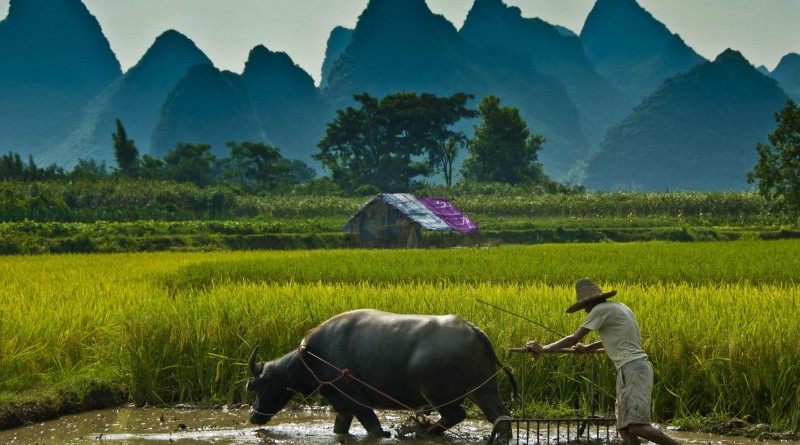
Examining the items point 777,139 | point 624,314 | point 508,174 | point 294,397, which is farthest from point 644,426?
point 508,174

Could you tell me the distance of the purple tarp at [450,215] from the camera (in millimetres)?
34438

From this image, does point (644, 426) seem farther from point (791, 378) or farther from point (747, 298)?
point (747, 298)

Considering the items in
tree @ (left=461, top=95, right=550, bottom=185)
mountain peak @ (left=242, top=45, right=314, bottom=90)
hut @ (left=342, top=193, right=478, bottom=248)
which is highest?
mountain peak @ (left=242, top=45, right=314, bottom=90)

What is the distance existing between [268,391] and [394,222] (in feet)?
91.2

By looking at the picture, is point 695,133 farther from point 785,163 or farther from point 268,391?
point 268,391

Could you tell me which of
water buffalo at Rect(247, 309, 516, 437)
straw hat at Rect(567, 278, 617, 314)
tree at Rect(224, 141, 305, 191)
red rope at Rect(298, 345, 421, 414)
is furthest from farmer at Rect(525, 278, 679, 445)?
tree at Rect(224, 141, 305, 191)

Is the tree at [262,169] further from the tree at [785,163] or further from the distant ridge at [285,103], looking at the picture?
the distant ridge at [285,103]

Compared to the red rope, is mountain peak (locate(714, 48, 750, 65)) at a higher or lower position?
higher

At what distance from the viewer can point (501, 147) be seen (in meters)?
64.3

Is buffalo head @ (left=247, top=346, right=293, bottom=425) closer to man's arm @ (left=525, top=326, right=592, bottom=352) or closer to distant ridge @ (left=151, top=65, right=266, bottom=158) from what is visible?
man's arm @ (left=525, top=326, right=592, bottom=352)

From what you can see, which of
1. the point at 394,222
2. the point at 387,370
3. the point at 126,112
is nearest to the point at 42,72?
the point at 126,112

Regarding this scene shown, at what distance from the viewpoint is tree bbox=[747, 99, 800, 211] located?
32.9 meters

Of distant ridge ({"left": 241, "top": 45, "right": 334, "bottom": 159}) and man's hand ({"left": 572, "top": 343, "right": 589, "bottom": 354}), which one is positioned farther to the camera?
distant ridge ({"left": 241, "top": 45, "right": 334, "bottom": 159})

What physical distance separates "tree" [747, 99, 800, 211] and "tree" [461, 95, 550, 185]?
99.6ft
